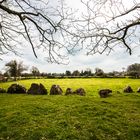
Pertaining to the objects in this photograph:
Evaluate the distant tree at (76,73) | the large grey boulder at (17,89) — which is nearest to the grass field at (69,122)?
the large grey boulder at (17,89)

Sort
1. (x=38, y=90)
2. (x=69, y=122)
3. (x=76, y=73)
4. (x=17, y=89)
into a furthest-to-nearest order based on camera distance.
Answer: (x=76, y=73)
(x=17, y=89)
(x=38, y=90)
(x=69, y=122)

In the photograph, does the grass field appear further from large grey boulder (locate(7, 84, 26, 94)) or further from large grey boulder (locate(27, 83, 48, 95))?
large grey boulder (locate(7, 84, 26, 94))

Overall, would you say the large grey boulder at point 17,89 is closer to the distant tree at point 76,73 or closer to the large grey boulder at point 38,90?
the large grey boulder at point 38,90

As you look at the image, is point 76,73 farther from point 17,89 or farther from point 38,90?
point 38,90

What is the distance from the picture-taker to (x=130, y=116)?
15.5 metres

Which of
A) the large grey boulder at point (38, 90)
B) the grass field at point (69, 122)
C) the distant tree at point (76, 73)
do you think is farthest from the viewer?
the distant tree at point (76, 73)

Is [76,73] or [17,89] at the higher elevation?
[76,73]

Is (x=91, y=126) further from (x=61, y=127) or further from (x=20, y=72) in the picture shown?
(x=20, y=72)

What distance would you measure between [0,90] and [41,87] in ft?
14.5

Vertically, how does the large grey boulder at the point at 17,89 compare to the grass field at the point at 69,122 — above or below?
above

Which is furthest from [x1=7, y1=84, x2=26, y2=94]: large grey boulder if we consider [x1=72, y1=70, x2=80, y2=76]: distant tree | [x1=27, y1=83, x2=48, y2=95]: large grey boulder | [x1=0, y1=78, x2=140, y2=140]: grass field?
[x1=72, y1=70, x2=80, y2=76]: distant tree

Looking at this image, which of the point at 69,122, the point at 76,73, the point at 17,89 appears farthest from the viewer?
the point at 76,73

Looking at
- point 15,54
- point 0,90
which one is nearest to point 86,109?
point 15,54

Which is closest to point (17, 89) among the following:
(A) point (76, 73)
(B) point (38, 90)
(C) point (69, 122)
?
(B) point (38, 90)
